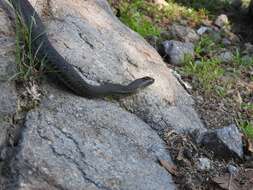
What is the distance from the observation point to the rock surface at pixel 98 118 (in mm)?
3363

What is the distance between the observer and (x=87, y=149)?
3.61 meters

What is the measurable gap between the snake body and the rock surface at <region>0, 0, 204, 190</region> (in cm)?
8

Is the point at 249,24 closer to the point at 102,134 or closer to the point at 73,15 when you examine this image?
the point at 73,15

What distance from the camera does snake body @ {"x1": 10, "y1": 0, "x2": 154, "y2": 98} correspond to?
13.2 ft

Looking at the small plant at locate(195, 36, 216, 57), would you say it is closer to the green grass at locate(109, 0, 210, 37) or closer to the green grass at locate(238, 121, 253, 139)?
the green grass at locate(109, 0, 210, 37)

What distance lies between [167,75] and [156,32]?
1.40 metres

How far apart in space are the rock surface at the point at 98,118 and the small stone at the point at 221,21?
6.83 ft

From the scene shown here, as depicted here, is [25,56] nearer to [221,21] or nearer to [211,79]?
[211,79]

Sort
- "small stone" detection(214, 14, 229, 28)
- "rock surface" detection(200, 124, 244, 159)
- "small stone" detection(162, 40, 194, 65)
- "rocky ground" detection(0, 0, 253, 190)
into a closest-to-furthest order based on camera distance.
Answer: "rocky ground" detection(0, 0, 253, 190)
"rock surface" detection(200, 124, 244, 159)
"small stone" detection(162, 40, 194, 65)
"small stone" detection(214, 14, 229, 28)

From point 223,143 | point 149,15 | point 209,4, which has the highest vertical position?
point 223,143

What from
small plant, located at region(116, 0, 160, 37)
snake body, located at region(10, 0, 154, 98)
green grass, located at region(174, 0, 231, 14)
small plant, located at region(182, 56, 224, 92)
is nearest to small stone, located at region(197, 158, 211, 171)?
snake body, located at region(10, 0, 154, 98)

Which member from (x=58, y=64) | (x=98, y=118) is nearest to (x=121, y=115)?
(x=98, y=118)

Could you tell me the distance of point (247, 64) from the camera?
6.16 metres

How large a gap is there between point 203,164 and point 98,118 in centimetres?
89
